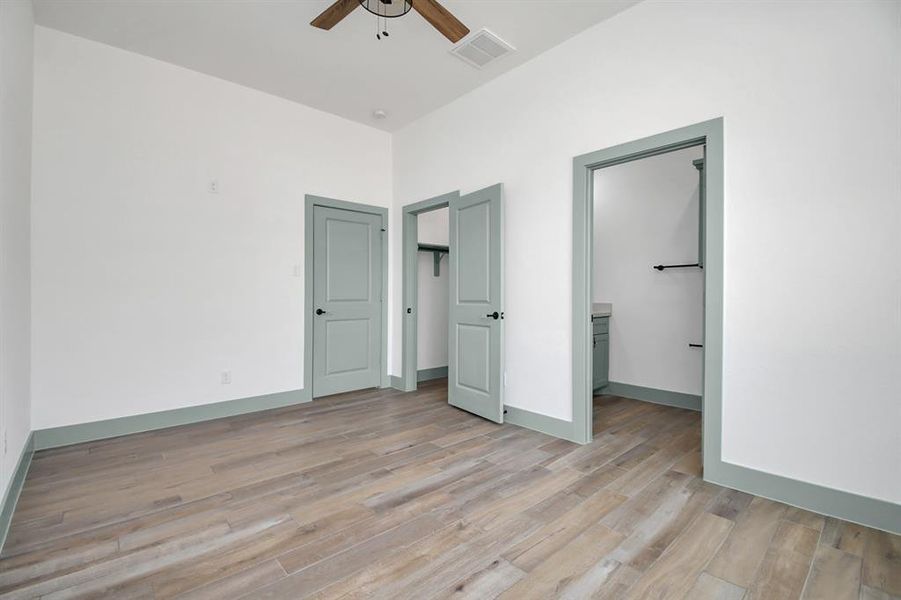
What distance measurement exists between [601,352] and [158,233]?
4.41 metres

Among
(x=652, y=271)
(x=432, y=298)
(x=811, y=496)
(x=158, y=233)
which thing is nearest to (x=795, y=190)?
(x=811, y=496)

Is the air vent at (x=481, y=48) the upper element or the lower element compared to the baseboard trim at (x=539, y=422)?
upper

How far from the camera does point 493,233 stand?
11.8ft

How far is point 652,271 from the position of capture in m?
4.41

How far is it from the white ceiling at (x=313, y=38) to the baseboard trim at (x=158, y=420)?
2958 millimetres

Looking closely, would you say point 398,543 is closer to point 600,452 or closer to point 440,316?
point 600,452

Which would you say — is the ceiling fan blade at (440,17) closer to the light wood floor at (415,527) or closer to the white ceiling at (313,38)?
the white ceiling at (313,38)

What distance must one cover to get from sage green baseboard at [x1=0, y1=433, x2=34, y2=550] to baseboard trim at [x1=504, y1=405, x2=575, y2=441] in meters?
3.05

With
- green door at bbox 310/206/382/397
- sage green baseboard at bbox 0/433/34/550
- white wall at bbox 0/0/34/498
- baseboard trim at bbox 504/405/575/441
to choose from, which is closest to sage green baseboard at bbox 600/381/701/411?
baseboard trim at bbox 504/405/575/441

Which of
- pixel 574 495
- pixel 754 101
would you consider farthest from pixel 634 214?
pixel 574 495

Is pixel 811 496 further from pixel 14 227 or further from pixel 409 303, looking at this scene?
pixel 14 227

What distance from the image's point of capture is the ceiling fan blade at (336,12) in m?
2.36

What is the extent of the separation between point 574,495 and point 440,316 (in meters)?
3.42

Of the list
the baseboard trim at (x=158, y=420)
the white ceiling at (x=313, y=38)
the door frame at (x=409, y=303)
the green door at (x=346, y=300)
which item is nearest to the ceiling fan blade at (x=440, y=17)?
the white ceiling at (x=313, y=38)
